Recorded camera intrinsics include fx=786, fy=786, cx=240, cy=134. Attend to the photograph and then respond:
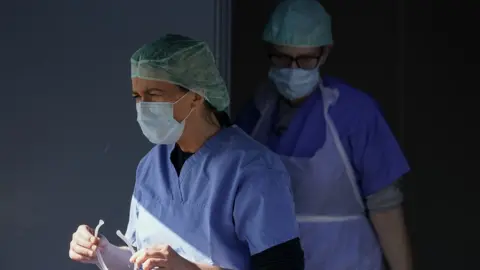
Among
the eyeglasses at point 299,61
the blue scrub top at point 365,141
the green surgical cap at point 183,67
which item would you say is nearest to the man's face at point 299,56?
the eyeglasses at point 299,61

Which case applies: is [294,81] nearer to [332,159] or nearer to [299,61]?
[299,61]

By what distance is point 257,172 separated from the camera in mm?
1486

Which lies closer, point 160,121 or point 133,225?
point 160,121

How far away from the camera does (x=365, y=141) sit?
1799 mm

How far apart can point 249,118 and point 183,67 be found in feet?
1.50

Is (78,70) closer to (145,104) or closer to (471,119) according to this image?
(145,104)

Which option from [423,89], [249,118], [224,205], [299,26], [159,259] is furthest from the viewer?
[423,89]

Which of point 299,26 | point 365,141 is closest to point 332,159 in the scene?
point 365,141

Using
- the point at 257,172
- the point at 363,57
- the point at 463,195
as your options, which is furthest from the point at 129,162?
the point at 463,195

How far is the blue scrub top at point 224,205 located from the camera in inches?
57.7

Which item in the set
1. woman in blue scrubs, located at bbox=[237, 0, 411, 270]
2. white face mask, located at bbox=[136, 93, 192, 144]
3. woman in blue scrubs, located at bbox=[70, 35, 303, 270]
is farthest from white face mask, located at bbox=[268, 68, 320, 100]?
white face mask, located at bbox=[136, 93, 192, 144]

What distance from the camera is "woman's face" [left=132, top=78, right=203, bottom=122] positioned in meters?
1.55

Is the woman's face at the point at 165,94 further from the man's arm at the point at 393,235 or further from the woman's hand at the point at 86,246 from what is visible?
the man's arm at the point at 393,235

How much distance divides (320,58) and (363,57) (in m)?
1.41
